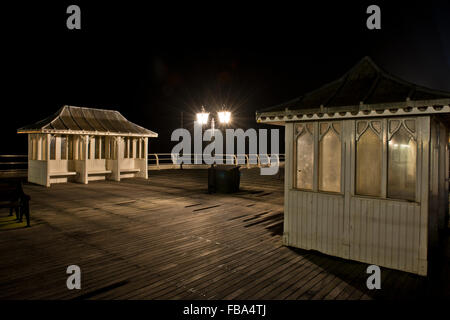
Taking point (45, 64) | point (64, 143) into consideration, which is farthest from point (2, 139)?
point (64, 143)

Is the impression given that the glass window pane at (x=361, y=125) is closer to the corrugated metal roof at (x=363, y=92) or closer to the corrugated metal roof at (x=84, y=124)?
the corrugated metal roof at (x=363, y=92)

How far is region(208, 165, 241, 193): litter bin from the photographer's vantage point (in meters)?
11.1

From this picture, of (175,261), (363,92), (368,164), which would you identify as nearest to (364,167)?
(368,164)

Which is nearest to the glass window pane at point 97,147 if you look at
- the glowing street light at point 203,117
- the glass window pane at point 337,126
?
the glowing street light at point 203,117

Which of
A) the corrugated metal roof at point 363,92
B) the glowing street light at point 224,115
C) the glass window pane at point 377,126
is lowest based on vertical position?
the glass window pane at point 377,126

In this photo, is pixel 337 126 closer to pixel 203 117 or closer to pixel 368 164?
pixel 368 164

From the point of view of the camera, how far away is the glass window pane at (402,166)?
4202mm

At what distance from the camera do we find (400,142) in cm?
433

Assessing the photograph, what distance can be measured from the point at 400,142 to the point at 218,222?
163 inches

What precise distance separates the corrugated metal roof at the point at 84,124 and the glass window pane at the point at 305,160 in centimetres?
1104

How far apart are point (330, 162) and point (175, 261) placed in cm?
298

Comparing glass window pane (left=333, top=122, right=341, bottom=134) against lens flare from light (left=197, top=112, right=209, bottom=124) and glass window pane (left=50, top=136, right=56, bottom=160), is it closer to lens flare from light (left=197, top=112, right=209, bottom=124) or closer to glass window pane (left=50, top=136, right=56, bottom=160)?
lens flare from light (left=197, top=112, right=209, bottom=124)

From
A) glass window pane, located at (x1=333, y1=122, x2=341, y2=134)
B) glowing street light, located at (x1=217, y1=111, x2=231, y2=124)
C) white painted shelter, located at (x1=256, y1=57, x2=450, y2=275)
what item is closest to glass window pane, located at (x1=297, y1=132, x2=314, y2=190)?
white painted shelter, located at (x1=256, y1=57, x2=450, y2=275)
